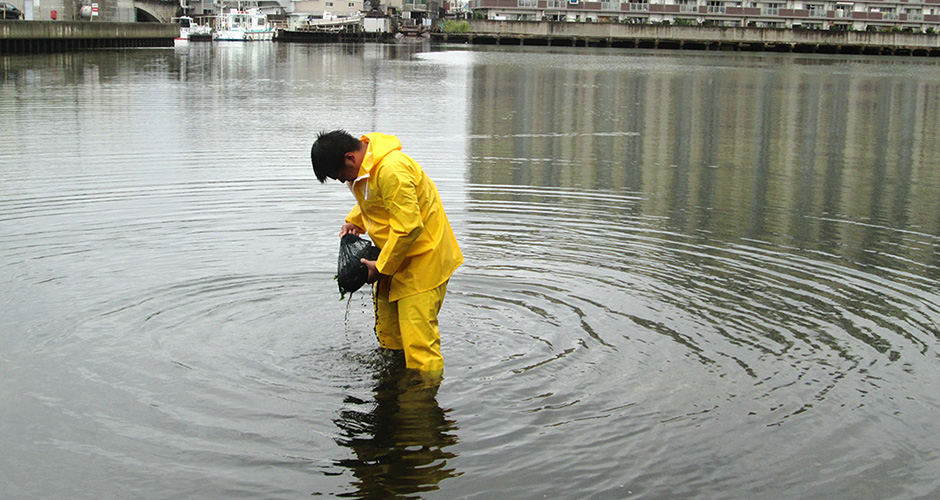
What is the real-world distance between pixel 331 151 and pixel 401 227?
1.92 ft

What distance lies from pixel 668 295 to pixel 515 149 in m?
8.96

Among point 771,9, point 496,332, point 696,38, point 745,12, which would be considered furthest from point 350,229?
point 771,9

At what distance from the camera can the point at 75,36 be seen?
181ft

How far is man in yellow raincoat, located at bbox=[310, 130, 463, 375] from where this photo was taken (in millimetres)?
5508

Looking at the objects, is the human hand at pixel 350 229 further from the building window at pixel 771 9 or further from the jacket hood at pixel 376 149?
the building window at pixel 771 9

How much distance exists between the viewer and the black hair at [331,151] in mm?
5496

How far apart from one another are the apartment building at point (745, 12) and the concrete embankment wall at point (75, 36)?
53.6m

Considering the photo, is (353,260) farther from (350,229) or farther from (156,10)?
(156,10)

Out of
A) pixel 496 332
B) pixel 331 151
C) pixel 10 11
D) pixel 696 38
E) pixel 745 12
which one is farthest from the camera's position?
pixel 745 12

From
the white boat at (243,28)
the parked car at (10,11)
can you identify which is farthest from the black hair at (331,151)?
the white boat at (243,28)

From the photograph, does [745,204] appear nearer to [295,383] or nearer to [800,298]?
[800,298]

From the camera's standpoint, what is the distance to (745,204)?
12141 mm

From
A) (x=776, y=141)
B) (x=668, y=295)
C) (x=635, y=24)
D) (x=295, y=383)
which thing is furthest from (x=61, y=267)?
(x=635, y=24)

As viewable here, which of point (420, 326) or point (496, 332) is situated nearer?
point (420, 326)
